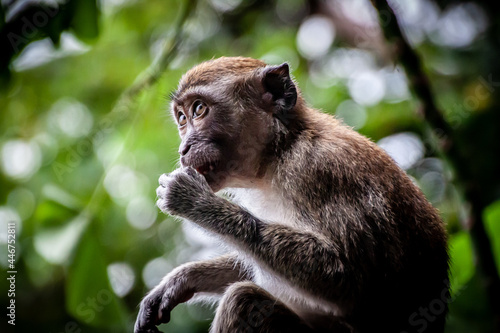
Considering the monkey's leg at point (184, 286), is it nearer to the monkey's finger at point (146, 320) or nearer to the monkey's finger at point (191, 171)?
the monkey's finger at point (146, 320)

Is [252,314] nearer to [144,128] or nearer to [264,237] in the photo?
[264,237]

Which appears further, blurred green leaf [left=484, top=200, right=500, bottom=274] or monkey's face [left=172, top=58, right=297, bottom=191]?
blurred green leaf [left=484, top=200, right=500, bottom=274]

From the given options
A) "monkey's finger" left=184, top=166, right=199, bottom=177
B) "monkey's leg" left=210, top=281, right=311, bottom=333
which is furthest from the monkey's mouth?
"monkey's leg" left=210, top=281, right=311, bottom=333

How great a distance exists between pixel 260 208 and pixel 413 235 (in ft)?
3.96

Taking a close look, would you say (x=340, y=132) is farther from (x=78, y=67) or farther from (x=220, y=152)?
(x=78, y=67)

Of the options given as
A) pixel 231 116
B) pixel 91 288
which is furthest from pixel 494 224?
pixel 91 288

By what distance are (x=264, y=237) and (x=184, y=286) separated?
0.89 meters

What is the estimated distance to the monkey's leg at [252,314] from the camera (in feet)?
12.6

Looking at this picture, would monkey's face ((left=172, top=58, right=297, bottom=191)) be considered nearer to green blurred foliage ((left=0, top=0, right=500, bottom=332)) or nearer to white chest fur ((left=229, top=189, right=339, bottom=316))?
white chest fur ((left=229, top=189, right=339, bottom=316))

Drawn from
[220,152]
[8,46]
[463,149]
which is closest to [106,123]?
[8,46]

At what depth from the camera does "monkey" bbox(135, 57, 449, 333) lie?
385 centimetres

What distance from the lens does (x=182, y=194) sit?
403cm

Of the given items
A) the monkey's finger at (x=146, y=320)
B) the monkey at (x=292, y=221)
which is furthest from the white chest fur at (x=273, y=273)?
the monkey's finger at (x=146, y=320)

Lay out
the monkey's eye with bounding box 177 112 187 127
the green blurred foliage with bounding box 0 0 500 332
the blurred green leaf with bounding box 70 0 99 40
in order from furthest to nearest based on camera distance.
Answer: the green blurred foliage with bounding box 0 0 500 332 → the blurred green leaf with bounding box 70 0 99 40 → the monkey's eye with bounding box 177 112 187 127
